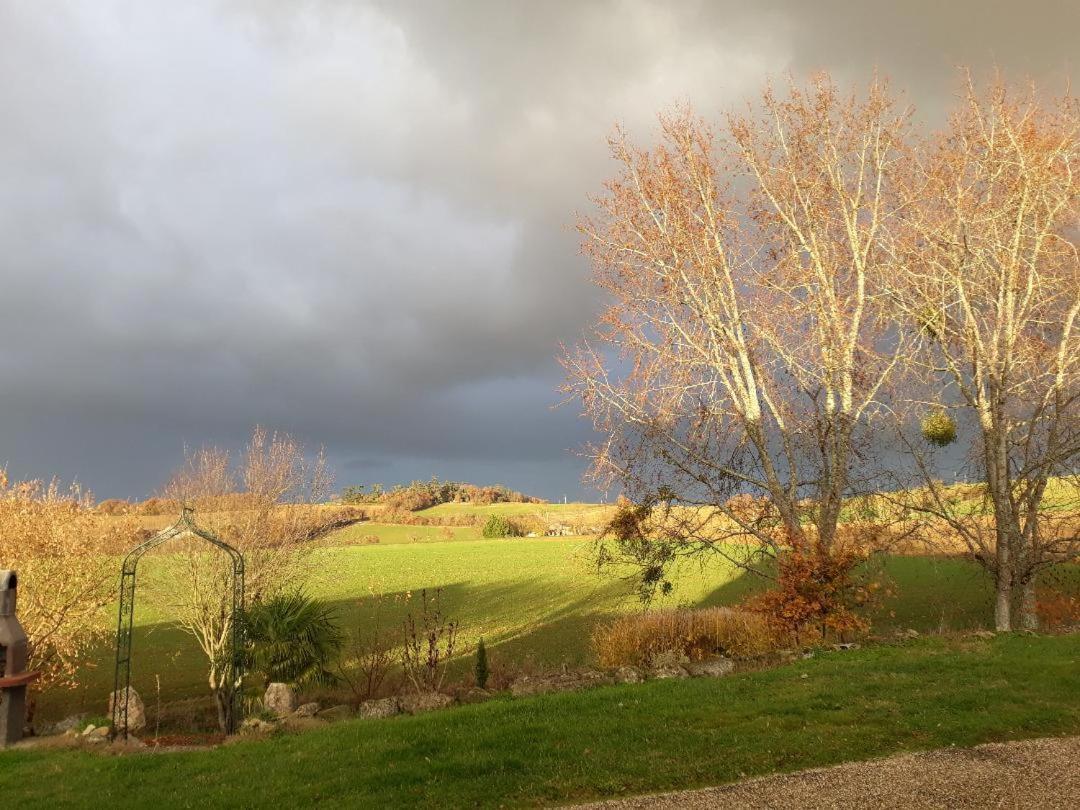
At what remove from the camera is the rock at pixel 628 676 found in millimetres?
11391

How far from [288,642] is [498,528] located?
5963cm

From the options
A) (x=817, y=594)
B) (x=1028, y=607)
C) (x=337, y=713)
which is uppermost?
(x=817, y=594)

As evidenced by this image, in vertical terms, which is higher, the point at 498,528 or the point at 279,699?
the point at 498,528

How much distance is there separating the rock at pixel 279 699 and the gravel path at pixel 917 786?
28.4 ft

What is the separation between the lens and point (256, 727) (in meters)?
9.98

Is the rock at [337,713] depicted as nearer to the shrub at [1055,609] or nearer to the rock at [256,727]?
the rock at [256,727]

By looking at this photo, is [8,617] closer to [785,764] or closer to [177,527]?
[177,527]

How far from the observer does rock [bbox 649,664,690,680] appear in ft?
37.7

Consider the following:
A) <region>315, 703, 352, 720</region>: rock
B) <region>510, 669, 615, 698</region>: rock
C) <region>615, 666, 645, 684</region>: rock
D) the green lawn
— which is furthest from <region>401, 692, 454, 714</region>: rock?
the green lawn

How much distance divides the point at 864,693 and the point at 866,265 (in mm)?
10569

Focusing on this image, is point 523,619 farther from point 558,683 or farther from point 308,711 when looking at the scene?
point 308,711

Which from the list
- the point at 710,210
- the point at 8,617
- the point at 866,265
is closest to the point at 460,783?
the point at 8,617

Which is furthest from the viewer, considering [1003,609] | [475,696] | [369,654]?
[369,654]

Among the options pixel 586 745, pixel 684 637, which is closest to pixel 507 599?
pixel 684 637
